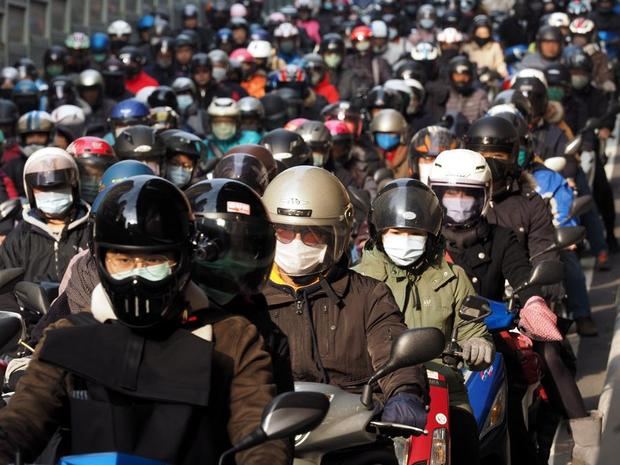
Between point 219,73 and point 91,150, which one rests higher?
point 91,150

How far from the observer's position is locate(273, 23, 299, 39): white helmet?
1248 inches

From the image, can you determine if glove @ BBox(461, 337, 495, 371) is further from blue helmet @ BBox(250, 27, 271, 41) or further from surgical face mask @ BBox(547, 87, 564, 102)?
blue helmet @ BBox(250, 27, 271, 41)

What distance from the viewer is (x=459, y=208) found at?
8891mm

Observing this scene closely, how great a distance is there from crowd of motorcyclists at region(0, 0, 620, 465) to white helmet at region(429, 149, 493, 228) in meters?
0.01

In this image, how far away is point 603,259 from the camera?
1639 cm

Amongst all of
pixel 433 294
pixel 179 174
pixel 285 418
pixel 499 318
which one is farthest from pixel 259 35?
pixel 285 418

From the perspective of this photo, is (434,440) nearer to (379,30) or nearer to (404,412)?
(404,412)

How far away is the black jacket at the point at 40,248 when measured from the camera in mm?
9680

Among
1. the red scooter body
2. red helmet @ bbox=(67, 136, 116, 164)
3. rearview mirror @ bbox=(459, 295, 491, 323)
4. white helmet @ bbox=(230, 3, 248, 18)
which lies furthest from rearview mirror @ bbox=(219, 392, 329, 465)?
white helmet @ bbox=(230, 3, 248, 18)

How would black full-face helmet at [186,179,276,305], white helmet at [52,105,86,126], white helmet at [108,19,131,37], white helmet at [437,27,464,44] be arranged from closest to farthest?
black full-face helmet at [186,179,276,305] < white helmet at [52,105,86,126] < white helmet at [437,27,464,44] < white helmet at [108,19,131,37]

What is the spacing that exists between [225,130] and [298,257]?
1177cm

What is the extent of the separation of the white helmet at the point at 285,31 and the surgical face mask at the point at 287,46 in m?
0.13

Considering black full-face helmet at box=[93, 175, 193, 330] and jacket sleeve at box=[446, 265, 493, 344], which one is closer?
black full-face helmet at box=[93, 175, 193, 330]

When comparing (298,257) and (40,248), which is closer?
(298,257)
